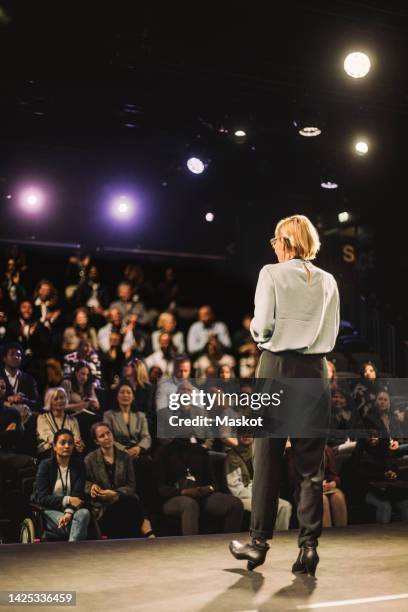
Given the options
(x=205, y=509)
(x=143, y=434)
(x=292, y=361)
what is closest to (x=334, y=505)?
(x=205, y=509)

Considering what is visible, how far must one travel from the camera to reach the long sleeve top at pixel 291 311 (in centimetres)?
252

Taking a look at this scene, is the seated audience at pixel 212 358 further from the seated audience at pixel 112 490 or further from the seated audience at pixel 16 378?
the seated audience at pixel 112 490

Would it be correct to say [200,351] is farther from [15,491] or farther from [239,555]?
[239,555]

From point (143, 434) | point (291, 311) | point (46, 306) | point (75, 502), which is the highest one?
point (46, 306)

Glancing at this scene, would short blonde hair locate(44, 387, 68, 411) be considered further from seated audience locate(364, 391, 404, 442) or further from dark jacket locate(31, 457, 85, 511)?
seated audience locate(364, 391, 404, 442)

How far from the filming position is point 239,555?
2.59 meters

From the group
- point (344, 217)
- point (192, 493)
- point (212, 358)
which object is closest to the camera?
point (192, 493)

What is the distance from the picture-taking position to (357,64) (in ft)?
17.5

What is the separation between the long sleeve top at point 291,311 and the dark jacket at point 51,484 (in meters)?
2.10

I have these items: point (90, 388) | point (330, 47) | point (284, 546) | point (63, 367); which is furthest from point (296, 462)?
point (63, 367)

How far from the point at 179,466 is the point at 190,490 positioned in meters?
0.17

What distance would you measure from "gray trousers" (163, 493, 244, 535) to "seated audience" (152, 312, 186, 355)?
299cm

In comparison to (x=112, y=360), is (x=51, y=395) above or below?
below

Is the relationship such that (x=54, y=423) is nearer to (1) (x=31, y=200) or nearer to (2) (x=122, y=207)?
(1) (x=31, y=200)
